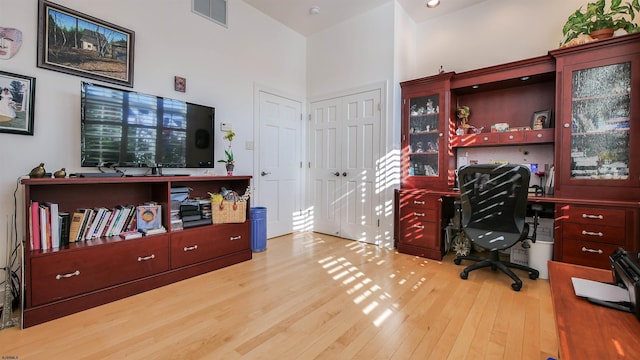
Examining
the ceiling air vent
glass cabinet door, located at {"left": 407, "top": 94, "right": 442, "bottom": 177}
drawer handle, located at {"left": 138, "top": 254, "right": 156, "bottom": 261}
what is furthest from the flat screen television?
glass cabinet door, located at {"left": 407, "top": 94, "right": 442, "bottom": 177}

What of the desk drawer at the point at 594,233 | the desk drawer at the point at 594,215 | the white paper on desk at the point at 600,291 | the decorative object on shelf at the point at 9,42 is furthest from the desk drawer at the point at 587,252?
the decorative object on shelf at the point at 9,42

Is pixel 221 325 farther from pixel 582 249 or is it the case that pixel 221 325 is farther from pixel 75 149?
pixel 582 249

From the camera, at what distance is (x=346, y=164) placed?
3.93 meters

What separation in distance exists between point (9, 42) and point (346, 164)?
3323 millimetres

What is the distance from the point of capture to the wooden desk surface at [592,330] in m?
0.66

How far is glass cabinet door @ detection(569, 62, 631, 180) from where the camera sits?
2.34 metres

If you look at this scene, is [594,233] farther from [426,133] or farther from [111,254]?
[111,254]

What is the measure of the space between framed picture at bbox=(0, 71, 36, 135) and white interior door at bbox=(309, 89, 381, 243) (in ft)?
9.98

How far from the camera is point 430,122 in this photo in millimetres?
3309

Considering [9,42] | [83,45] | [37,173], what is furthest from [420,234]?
[9,42]

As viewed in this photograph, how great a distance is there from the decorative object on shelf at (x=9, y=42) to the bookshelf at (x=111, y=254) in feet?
3.09

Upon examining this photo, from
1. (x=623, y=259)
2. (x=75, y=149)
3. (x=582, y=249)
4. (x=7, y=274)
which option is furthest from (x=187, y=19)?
(x=582, y=249)

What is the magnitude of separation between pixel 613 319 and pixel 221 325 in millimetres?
1810

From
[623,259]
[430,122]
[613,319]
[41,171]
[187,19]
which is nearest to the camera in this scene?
[613,319]
